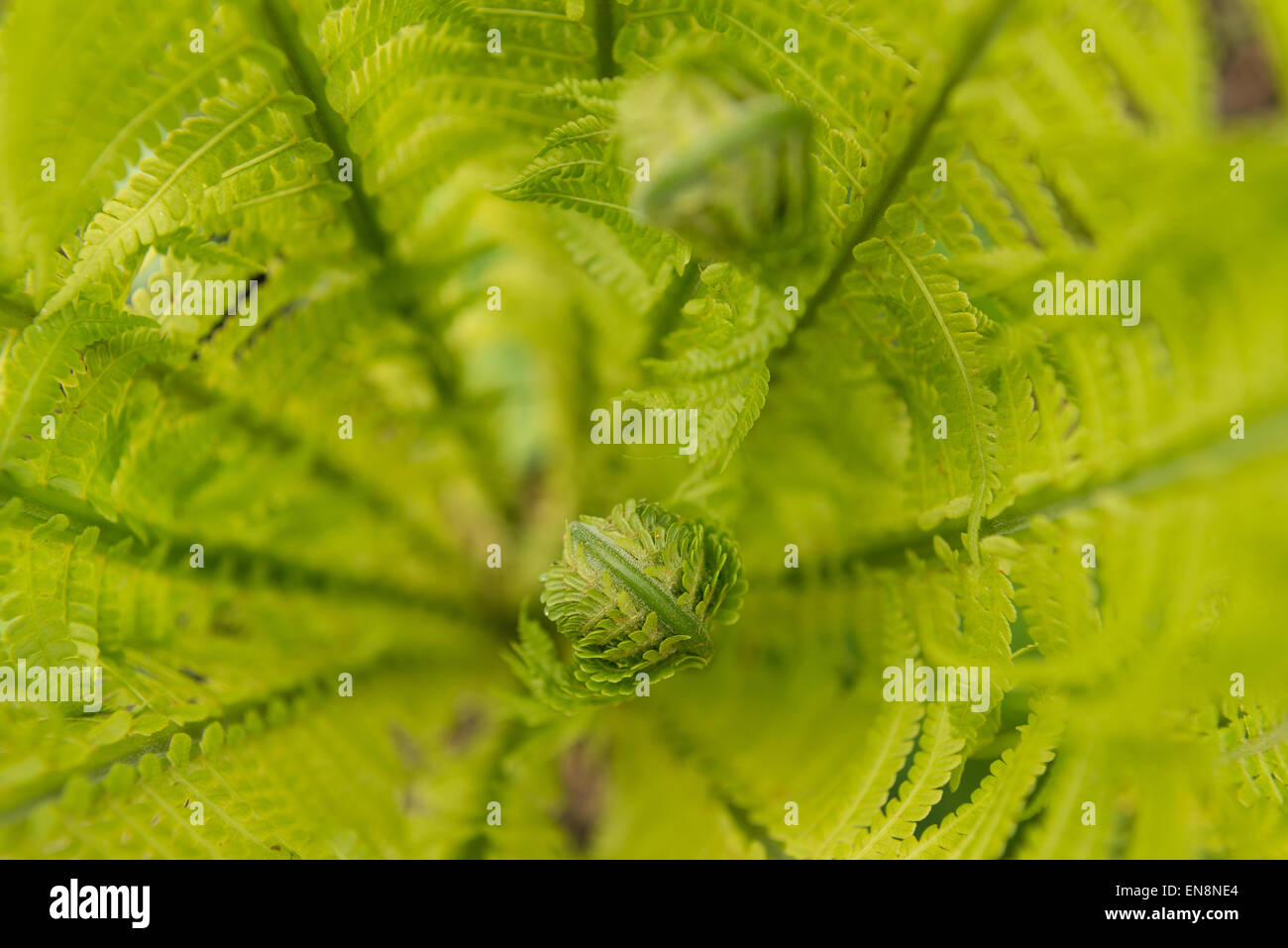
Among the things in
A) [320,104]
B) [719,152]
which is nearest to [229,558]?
[320,104]

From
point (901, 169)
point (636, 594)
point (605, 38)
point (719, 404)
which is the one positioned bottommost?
point (636, 594)

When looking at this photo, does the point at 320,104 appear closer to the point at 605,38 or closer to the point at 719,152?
the point at 605,38

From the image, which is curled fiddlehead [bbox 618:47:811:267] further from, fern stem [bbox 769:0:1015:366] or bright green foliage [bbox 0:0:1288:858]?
fern stem [bbox 769:0:1015:366]

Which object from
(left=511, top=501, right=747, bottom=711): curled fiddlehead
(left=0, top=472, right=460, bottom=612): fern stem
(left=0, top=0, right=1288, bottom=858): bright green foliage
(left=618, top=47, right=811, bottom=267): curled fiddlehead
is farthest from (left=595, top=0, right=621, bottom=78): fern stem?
(left=0, top=472, right=460, bottom=612): fern stem

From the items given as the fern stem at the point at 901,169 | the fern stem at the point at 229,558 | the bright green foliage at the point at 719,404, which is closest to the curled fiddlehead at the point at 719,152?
the bright green foliage at the point at 719,404

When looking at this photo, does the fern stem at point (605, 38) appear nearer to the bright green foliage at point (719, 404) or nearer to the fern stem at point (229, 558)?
the bright green foliage at point (719, 404)

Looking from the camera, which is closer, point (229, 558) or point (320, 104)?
point (320, 104)

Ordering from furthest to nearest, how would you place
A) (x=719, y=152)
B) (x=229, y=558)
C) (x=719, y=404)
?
(x=229, y=558) → (x=719, y=404) → (x=719, y=152)

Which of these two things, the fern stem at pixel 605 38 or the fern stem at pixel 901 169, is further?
the fern stem at pixel 605 38
